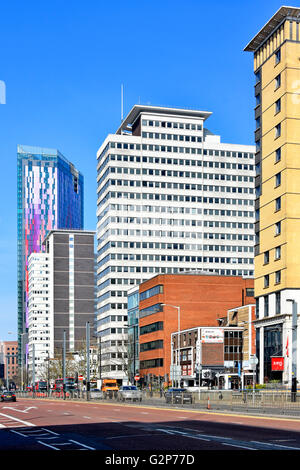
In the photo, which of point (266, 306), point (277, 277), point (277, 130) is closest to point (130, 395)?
point (266, 306)

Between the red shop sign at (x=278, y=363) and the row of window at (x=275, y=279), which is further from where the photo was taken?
the row of window at (x=275, y=279)

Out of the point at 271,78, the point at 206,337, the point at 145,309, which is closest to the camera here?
the point at 271,78

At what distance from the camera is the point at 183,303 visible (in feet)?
438

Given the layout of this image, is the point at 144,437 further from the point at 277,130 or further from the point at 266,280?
the point at 277,130

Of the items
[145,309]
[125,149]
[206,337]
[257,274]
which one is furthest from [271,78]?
[125,149]

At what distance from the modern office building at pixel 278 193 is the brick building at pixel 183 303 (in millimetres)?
43363

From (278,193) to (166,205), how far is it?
9501cm

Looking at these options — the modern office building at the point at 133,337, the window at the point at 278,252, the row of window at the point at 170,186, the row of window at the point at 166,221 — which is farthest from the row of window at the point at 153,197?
the window at the point at 278,252

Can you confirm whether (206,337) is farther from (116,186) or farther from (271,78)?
(116,186)

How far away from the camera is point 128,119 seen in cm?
18500

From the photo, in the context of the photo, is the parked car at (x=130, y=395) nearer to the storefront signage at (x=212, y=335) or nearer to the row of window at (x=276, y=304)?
the row of window at (x=276, y=304)

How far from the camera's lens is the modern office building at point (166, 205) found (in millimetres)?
176375
